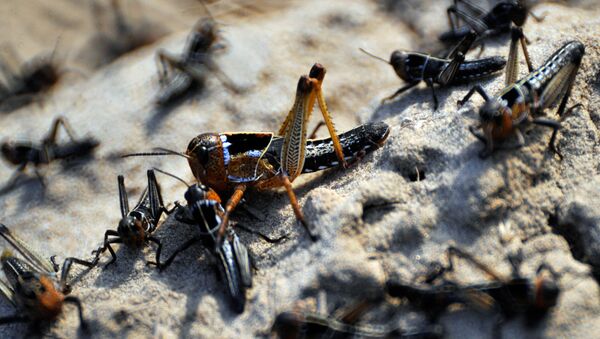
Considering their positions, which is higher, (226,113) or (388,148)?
(388,148)

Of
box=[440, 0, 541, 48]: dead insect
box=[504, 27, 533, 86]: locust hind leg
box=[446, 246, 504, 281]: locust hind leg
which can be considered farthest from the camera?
box=[440, 0, 541, 48]: dead insect

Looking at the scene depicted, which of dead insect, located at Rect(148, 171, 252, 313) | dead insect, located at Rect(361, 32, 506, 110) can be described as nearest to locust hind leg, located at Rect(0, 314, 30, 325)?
dead insect, located at Rect(148, 171, 252, 313)

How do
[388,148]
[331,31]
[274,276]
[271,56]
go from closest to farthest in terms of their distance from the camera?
[274,276] → [388,148] → [271,56] → [331,31]

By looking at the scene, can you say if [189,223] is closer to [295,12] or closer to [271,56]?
[271,56]

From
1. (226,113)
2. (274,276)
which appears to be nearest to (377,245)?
(274,276)

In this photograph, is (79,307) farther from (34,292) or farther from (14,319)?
(14,319)

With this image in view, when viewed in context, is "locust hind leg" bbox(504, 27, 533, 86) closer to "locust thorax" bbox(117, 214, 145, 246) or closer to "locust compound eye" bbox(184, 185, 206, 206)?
"locust compound eye" bbox(184, 185, 206, 206)
